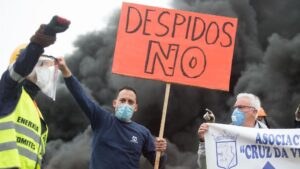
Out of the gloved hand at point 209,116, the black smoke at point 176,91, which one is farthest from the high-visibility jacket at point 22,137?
the black smoke at point 176,91

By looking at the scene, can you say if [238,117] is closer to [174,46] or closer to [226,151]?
[226,151]

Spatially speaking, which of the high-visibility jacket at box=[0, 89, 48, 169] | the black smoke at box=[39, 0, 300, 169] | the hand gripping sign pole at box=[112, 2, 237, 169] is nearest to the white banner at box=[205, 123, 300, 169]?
the hand gripping sign pole at box=[112, 2, 237, 169]

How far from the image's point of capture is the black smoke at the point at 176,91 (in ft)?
90.1

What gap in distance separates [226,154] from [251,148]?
0.76 feet

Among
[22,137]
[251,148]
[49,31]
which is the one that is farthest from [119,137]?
[49,31]

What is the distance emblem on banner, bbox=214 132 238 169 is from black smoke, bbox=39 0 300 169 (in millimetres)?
21191

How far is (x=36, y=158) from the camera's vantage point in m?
3.40

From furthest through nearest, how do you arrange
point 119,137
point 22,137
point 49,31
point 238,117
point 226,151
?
point 238,117 < point 226,151 < point 119,137 < point 22,137 < point 49,31

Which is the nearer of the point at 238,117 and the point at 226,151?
the point at 226,151

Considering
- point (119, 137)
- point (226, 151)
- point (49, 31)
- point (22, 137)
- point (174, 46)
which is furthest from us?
point (174, 46)

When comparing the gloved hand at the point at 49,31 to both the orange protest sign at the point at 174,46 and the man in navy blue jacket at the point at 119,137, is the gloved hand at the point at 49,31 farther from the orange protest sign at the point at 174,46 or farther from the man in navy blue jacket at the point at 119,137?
the orange protest sign at the point at 174,46

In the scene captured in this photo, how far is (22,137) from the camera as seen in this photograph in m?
3.31

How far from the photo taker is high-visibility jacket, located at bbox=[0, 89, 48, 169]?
3.13 m

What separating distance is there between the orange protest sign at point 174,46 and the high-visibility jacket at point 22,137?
6.20ft
